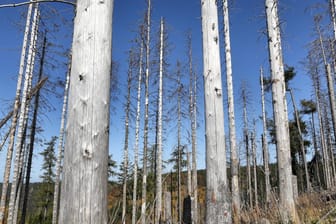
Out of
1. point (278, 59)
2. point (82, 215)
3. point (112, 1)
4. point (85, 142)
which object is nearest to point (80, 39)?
point (112, 1)

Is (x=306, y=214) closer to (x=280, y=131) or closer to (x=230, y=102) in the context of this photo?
(x=280, y=131)

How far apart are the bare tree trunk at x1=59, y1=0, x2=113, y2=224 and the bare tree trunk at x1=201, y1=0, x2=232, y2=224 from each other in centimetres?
197

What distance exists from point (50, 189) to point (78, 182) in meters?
27.0

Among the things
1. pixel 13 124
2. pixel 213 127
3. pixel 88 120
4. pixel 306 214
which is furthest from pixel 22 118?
pixel 306 214

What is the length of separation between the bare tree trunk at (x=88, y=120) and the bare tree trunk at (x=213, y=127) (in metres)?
1.97

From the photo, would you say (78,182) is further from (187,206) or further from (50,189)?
(50,189)

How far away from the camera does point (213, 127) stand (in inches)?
135

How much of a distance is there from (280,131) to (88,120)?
488 centimetres

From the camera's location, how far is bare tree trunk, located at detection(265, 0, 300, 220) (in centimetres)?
486

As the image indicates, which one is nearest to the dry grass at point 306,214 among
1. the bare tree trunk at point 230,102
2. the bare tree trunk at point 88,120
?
the bare tree trunk at point 230,102

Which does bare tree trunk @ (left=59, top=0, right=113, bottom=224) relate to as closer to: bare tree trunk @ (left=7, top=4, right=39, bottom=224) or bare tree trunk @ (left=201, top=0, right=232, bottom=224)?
bare tree trunk @ (left=201, top=0, right=232, bottom=224)

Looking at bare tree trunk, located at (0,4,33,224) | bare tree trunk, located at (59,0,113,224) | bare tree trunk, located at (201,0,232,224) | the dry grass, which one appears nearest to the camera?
bare tree trunk, located at (59,0,113,224)

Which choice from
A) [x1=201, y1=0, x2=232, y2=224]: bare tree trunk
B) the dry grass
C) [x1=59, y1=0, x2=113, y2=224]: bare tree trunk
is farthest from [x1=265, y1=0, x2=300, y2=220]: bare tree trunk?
A: [x1=59, y1=0, x2=113, y2=224]: bare tree trunk

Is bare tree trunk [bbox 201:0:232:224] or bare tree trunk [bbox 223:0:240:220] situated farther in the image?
bare tree trunk [bbox 223:0:240:220]
